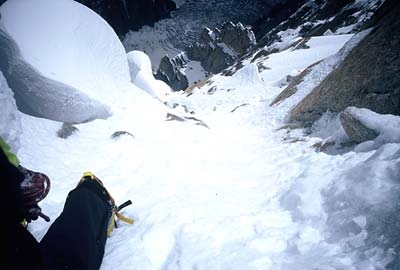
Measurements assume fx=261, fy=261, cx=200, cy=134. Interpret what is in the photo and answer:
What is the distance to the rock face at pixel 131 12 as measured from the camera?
343 feet

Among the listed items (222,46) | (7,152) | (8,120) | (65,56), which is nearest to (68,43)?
(65,56)

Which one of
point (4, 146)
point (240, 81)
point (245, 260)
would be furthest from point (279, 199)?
point (240, 81)

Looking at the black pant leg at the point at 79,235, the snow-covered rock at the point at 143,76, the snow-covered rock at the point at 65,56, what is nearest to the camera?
the black pant leg at the point at 79,235

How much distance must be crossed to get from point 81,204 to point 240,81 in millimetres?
25490

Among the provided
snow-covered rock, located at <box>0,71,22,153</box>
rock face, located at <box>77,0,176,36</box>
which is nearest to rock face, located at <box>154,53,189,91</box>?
rock face, located at <box>77,0,176,36</box>

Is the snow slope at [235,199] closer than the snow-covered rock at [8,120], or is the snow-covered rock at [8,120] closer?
the snow slope at [235,199]

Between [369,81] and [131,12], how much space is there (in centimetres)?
12372

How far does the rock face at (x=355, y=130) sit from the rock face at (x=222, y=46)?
74.3 m

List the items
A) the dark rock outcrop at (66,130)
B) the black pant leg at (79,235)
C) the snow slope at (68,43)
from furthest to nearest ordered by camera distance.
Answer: the snow slope at (68,43), the dark rock outcrop at (66,130), the black pant leg at (79,235)

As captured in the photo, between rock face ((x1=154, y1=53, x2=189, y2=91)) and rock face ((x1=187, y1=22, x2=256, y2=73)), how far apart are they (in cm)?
962

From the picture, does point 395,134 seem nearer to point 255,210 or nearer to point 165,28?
point 255,210

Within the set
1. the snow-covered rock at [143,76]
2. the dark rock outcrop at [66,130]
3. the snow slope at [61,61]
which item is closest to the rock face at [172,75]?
the snow-covered rock at [143,76]

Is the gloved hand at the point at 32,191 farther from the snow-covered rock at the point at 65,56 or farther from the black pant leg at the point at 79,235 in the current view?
the snow-covered rock at the point at 65,56

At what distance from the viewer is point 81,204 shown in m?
2.54
